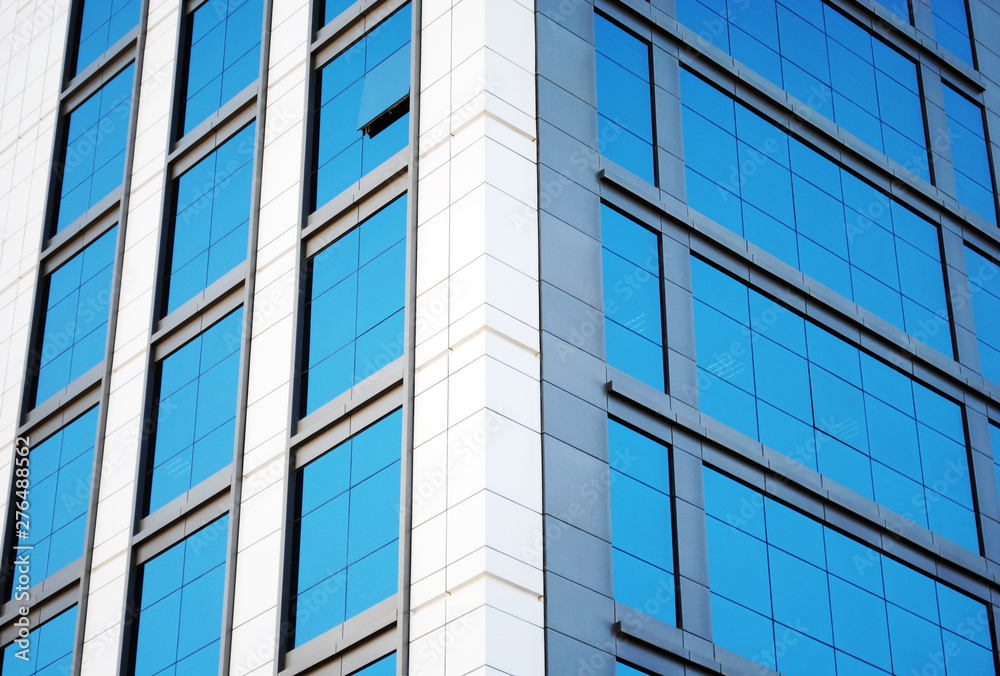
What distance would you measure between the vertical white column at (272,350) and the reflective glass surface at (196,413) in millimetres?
1180

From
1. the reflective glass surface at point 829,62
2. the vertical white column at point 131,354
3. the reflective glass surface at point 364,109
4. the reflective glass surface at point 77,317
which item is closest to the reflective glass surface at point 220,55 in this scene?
the vertical white column at point 131,354

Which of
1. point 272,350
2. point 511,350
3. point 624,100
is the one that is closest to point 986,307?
point 624,100

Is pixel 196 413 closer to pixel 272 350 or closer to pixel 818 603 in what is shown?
pixel 272 350

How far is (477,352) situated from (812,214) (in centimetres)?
1295

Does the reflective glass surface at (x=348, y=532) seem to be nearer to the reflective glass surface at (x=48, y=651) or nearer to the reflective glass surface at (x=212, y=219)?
the reflective glass surface at (x=212, y=219)

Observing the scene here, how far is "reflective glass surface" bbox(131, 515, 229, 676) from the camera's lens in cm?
3184

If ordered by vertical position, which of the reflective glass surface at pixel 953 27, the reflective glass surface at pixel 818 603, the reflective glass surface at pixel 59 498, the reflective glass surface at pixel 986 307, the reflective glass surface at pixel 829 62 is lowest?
the reflective glass surface at pixel 818 603

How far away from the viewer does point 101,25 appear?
150 feet

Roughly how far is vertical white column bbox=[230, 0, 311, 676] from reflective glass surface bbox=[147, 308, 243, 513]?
1.18 m

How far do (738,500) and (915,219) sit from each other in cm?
1233

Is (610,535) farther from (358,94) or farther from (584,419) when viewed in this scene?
(358,94)

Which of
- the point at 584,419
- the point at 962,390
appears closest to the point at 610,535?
the point at 584,419

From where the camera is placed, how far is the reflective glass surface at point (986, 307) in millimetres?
39438

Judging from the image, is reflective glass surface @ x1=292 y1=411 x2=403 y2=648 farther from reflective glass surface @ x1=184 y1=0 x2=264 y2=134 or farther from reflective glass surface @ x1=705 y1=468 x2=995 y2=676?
reflective glass surface @ x1=184 y1=0 x2=264 y2=134
